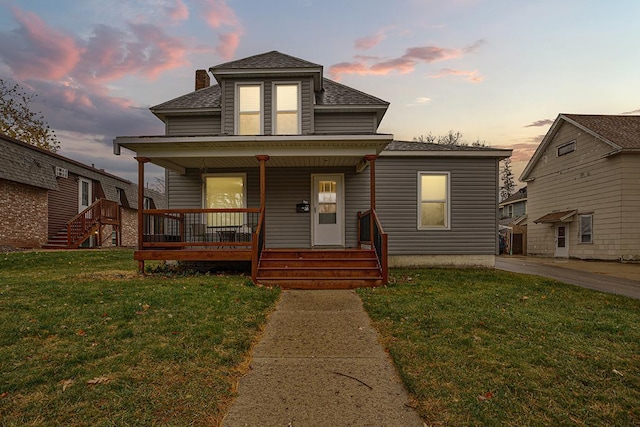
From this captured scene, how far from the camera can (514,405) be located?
8.15ft

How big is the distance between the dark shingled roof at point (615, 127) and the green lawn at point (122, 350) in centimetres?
1723

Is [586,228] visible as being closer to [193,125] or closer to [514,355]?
[514,355]

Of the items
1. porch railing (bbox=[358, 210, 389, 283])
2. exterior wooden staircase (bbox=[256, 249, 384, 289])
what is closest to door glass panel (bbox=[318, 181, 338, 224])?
porch railing (bbox=[358, 210, 389, 283])

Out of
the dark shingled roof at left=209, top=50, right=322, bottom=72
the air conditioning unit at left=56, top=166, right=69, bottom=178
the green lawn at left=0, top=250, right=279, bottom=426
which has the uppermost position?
the dark shingled roof at left=209, top=50, right=322, bottom=72

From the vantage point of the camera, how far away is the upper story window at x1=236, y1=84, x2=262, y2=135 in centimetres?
1005

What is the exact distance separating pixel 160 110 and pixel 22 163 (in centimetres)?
1080

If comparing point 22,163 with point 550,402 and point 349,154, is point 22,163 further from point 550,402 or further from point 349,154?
point 550,402

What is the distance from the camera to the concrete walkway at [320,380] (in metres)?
2.42

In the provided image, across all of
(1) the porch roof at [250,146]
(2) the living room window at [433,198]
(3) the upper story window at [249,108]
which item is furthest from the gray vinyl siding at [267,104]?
(2) the living room window at [433,198]

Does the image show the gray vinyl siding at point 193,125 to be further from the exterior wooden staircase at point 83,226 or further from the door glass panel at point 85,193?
the door glass panel at point 85,193

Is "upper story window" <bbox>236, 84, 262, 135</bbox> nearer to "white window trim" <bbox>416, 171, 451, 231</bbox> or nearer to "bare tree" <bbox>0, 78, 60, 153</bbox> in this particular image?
"white window trim" <bbox>416, 171, 451, 231</bbox>

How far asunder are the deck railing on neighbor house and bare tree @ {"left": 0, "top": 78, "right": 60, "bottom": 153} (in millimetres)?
13471

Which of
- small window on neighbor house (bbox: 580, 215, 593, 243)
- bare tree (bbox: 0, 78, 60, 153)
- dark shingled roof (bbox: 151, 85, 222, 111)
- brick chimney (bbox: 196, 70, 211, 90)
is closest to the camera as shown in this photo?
dark shingled roof (bbox: 151, 85, 222, 111)

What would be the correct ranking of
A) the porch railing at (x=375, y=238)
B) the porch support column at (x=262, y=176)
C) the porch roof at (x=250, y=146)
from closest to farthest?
the porch railing at (x=375, y=238)
the porch roof at (x=250, y=146)
the porch support column at (x=262, y=176)
